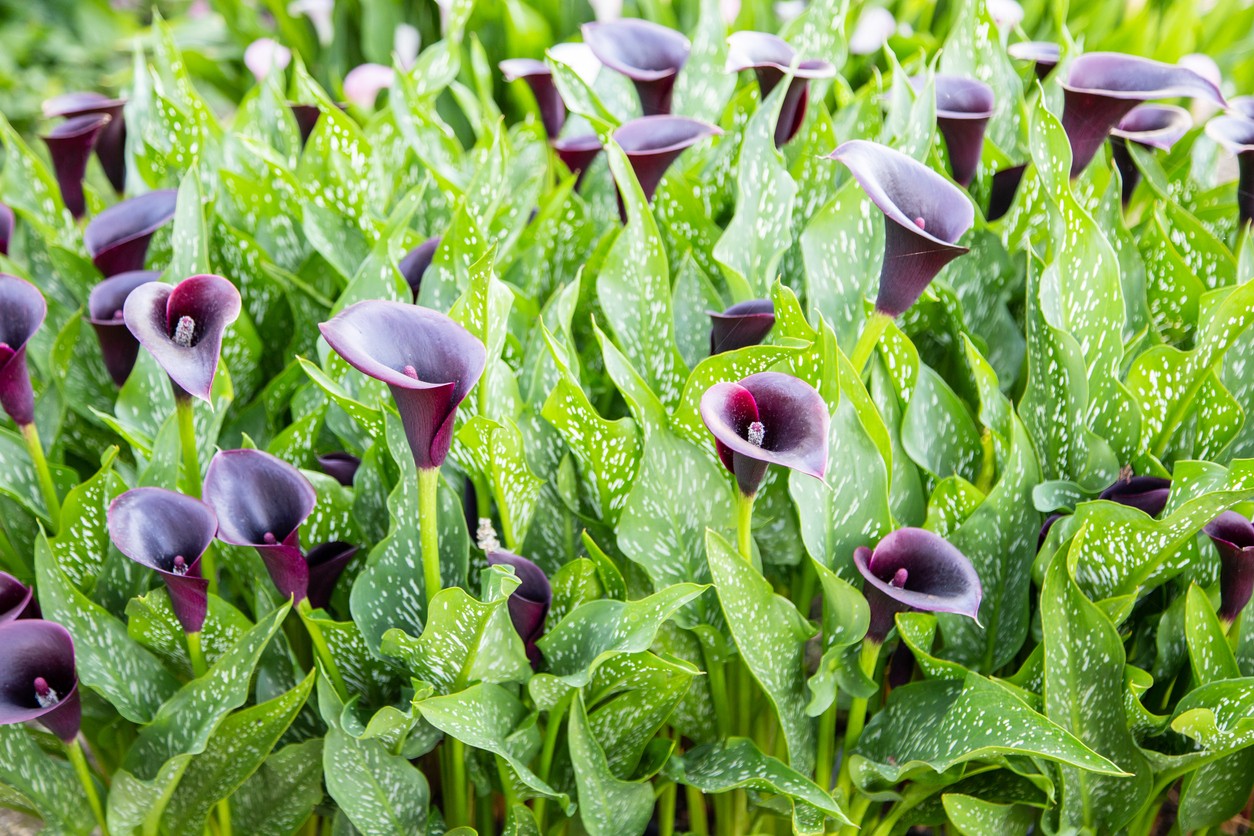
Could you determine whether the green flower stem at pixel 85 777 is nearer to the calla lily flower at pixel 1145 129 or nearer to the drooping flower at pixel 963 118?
the drooping flower at pixel 963 118

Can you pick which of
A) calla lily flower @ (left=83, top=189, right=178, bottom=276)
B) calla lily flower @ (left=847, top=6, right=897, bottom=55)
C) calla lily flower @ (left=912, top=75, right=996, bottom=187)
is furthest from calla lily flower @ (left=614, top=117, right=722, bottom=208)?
calla lily flower @ (left=847, top=6, right=897, bottom=55)

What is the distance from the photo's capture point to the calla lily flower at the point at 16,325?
0.86 meters

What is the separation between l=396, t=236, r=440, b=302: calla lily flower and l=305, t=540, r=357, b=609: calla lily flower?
0.29 m

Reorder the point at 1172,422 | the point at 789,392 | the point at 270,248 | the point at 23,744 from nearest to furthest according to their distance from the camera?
the point at 789,392
the point at 23,744
the point at 1172,422
the point at 270,248

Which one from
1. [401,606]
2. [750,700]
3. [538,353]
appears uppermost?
[538,353]

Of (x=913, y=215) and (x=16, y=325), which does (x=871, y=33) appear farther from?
(x=16, y=325)

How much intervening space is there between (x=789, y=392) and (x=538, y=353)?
376 mm

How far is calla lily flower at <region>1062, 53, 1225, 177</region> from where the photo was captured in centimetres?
106

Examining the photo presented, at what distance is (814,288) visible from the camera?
103 cm

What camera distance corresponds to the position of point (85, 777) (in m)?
0.89

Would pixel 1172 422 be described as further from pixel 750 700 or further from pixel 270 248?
pixel 270 248

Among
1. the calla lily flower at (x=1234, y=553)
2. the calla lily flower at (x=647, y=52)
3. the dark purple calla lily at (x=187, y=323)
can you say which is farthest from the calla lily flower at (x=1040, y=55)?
the dark purple calla lily at (x=187, y=323)

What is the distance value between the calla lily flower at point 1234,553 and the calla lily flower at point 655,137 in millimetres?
576

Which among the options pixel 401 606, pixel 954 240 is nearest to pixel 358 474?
pixel 401 606
